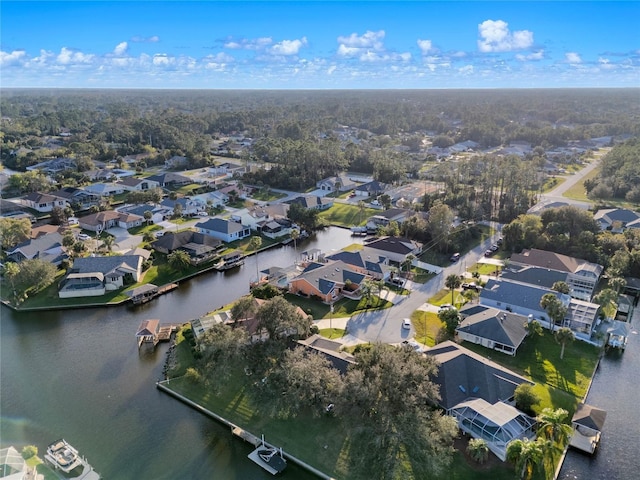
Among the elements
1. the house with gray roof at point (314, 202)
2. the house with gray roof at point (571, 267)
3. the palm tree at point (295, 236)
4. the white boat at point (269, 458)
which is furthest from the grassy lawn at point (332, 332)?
the house with gray roof at point (314, 202)

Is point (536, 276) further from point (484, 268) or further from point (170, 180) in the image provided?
point (170, 180)

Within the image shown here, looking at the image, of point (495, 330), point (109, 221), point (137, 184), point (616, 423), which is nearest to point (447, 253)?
point (495, 330)

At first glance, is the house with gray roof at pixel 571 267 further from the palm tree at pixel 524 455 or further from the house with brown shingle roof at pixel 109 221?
the house with brown shingle roof at pixel 109 221

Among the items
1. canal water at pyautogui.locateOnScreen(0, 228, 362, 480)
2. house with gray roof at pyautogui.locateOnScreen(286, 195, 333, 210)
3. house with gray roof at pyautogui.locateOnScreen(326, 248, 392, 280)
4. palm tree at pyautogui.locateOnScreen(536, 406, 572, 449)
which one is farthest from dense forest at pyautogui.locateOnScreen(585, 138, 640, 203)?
canal water at pyautogui.locateOnScreen(0, 228, 362, 480)

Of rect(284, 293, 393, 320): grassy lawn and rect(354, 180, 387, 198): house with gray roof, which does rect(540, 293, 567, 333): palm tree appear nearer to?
rect(284, 293, 393, 320): grassy lawn

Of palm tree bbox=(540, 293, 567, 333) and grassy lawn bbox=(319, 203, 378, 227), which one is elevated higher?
palm tree bbox=(540, 293, 567, 333)

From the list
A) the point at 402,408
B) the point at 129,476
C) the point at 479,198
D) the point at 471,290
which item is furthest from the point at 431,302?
the point at 479,198
